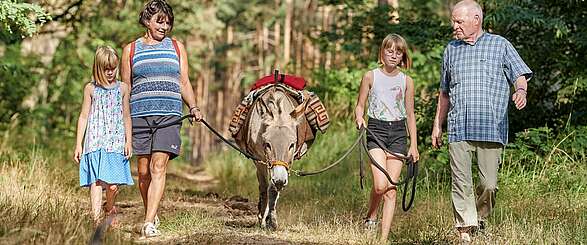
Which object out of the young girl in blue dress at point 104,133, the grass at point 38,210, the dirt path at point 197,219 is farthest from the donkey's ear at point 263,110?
the grass at point 38,210

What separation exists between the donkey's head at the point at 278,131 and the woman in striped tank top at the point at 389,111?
59cm

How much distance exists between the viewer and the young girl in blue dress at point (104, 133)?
802 cm

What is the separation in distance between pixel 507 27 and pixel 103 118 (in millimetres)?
5623

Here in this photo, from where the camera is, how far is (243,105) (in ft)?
28.7

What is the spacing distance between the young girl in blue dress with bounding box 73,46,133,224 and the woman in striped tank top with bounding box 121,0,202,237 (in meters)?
0.11

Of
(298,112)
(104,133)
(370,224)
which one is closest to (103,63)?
(104,133)

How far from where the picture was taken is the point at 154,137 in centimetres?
805

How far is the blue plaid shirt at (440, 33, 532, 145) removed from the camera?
287 inches

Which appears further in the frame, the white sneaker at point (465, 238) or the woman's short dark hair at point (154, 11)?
the woman's short dark hair at point (154, 11)

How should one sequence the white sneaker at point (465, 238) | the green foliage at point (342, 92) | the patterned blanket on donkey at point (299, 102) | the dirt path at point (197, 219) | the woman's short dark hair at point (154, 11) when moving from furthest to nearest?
1. the green foliage at point (342, 92)
2. the patterned blanket on donkey at point (299, 102)
3. the woman's short dark hair at point (154, 11)
4. the dirt path at point (197, 219)
5. the white sneaker at point (465, 238)

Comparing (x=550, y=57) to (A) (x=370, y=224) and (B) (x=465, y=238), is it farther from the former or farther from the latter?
(B) (x=465, y=238)

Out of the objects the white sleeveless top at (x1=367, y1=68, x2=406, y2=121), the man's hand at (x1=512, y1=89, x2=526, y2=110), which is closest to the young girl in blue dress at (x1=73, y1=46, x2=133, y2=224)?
the white sleeveless top at (x1=367, y1=68, x2=406, y2=121)

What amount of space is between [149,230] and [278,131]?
137 centimetres

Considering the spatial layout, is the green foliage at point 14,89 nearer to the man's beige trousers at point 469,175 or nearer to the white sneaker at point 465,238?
the man's beige trousers at point 469,175
